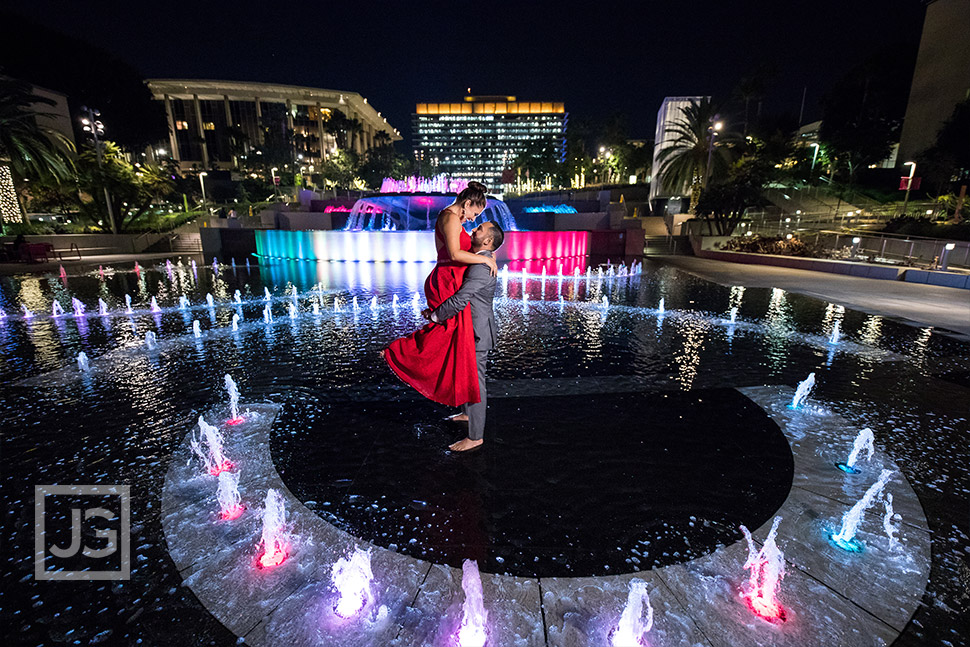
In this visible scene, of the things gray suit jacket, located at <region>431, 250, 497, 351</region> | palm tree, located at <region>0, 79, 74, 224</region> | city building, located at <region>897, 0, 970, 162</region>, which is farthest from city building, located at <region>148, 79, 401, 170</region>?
gray suit jacket, located at <region>431, 250, 497, 351</region>

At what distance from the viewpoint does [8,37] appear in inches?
1619

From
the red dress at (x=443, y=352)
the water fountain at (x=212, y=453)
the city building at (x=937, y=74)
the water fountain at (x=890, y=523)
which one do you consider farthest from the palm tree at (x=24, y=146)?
the city building at (x=937, y=74)

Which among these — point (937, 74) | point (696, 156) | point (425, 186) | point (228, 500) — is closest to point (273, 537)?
point (228, 500)

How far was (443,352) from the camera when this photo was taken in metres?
3.60

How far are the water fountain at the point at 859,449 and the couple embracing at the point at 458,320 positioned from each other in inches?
123

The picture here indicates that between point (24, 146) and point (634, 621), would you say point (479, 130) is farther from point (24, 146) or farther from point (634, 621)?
point (634, 621)

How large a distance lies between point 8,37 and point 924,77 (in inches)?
3261

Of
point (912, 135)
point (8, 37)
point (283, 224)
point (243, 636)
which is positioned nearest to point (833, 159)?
point (912, 135)

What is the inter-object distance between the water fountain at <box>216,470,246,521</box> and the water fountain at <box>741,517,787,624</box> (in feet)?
10.8

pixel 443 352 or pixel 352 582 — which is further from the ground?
pixel 443 352

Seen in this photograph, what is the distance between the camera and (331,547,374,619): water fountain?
230 centimetres

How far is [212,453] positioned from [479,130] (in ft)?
610

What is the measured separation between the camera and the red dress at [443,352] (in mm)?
3455

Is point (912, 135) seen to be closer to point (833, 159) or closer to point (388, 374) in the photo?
point (833, 159)
